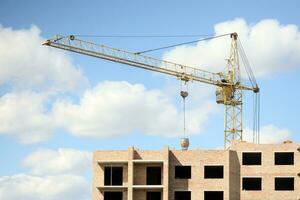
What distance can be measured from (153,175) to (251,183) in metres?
13.5

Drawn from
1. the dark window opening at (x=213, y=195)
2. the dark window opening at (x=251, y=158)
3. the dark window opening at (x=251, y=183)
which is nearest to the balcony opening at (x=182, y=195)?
the dark window opening at (x=213, y=195)

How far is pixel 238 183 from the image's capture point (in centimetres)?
11150

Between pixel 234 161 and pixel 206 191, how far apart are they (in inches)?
229

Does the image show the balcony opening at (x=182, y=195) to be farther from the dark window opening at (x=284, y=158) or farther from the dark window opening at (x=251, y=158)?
the dark window opening at (x=284, y=158)

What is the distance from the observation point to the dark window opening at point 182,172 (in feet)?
364

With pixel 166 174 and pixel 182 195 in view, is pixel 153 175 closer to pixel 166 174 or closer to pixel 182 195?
pixel 166 174

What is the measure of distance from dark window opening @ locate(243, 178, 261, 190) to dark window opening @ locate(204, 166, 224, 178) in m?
3.89

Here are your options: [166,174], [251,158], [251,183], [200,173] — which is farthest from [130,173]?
[251,158]

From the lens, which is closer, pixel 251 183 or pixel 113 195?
pixel 113 195

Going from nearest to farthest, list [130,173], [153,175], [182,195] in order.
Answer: [130,173]
[182,195]
[153,175]

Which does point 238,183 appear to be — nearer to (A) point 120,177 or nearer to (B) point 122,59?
(A) point 120,177

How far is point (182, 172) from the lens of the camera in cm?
11094

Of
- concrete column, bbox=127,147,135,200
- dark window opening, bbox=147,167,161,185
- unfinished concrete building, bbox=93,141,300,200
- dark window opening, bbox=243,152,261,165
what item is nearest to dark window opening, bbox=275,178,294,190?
unfinished concrete building, bbox=93,141,300,200

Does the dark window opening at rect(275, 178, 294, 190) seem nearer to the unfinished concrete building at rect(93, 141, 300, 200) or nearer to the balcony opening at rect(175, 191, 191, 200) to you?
the unfinished concrete building at rect(93, 141, 300, 200)
